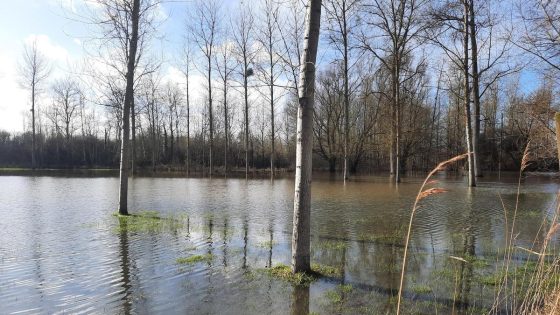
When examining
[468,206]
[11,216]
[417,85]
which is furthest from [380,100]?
[11,216]

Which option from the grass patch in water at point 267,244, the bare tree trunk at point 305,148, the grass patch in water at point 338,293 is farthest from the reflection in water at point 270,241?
the grass patch in water at point 338,293

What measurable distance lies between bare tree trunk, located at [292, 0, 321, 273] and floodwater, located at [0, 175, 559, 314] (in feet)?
1.77

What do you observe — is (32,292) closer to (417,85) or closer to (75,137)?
(417,85)

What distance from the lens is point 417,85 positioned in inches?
1742

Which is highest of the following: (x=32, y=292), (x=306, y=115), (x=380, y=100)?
(x=380, y=100)

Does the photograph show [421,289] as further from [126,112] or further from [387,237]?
[126,112]

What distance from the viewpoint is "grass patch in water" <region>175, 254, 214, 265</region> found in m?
6.88

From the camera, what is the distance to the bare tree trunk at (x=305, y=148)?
237 inches

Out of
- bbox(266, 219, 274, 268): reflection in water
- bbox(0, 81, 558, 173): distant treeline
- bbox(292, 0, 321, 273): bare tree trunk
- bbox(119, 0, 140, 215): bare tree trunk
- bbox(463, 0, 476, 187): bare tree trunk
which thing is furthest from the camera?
bbox(0, 81, 558, 173): distant treeline

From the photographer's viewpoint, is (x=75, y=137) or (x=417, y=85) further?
(x=75, y=137)

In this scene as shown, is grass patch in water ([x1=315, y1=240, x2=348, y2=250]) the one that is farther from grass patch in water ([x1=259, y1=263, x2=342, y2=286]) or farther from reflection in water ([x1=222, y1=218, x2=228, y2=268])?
reflection in water ([x1=222, y1=218, x2=228, y2=268])

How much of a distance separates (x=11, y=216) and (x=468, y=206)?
565 inches

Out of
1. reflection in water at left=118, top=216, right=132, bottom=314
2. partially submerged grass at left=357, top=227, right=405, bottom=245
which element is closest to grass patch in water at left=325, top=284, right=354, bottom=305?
reflection in water at left=118, top=216, right=132, bottom=314

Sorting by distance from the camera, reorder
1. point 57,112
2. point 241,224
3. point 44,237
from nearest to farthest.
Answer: point 44,237 → point 241,224 → point 57,112
